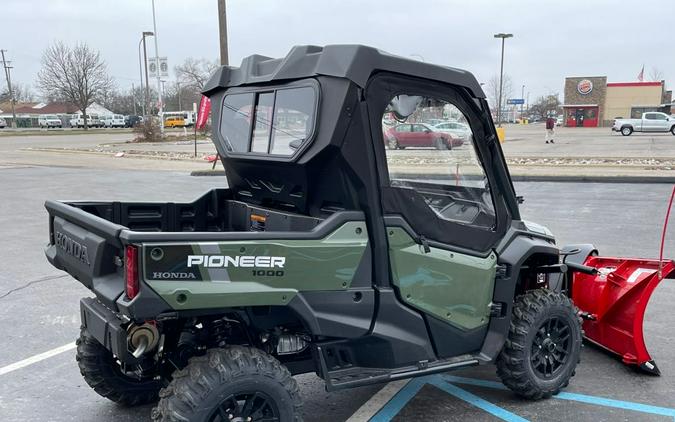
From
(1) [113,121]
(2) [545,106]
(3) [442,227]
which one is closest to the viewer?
(3) [442,227]

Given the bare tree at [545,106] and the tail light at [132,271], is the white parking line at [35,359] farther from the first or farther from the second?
the bare tree at [545,106]

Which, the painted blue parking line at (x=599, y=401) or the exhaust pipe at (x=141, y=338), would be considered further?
the painted blue parking line at (x=599, y=401)

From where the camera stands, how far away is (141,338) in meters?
2.86

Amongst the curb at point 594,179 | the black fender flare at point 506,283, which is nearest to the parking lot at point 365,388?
the black fender flare at point 506,283

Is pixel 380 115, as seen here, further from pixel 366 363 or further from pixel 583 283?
pixel 583 283

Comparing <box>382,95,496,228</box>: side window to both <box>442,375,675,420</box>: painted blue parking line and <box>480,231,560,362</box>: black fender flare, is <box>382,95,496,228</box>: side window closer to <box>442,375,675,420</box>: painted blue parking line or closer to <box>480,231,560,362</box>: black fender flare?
<box>480,231,560,362</box>: black fender flare

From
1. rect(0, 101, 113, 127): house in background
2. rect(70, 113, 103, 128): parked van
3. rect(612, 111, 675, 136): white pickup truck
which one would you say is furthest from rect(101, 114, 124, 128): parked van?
rect(612, 111, 675, 136): white pickup truck

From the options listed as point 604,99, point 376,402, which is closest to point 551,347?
point 376,402

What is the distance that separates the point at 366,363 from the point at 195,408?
1023mm

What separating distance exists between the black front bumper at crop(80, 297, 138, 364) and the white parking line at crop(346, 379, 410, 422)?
4.86 feet

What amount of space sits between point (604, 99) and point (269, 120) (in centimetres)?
7824

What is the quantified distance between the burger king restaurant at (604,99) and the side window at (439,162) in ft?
240

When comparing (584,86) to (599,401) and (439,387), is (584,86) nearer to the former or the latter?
(599,401)

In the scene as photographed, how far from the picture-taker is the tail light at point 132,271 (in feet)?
8.52
